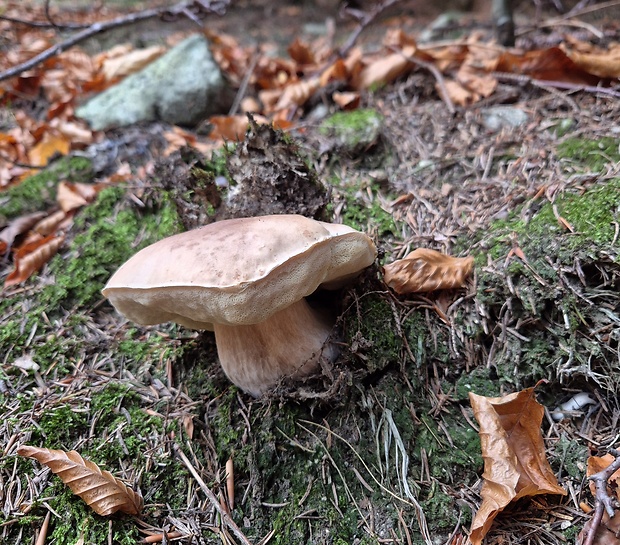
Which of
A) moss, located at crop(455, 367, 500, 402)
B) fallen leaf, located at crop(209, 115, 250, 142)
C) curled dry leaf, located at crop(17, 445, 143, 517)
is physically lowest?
moss, located at crop(455, 367, 500, 402)

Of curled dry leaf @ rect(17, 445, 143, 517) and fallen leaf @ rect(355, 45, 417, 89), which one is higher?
fallen leaf @ rect(355, 45, 417, 89)

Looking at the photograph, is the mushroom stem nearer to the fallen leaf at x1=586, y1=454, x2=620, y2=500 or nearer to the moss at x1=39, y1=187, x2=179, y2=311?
the moss at x1=39, y1=187, x2=179, y2=311

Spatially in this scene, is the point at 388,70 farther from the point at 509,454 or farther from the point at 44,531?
the point at 44,531

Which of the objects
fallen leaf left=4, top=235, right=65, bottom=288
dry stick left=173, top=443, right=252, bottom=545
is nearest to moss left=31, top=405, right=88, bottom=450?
dry stick left=173, top=443, right=252, bottom=545

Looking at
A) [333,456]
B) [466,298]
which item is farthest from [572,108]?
[333,456]

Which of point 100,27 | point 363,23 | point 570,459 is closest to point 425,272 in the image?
point 570,459

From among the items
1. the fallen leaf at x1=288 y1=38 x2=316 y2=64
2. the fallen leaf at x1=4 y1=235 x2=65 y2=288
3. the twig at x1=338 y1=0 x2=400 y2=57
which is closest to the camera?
the fallen leaf at x1=4 y1=235 x2=65 y2=288

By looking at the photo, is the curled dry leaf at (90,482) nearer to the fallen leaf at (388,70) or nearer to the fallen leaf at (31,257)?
the fallen leaf at (31,257)
